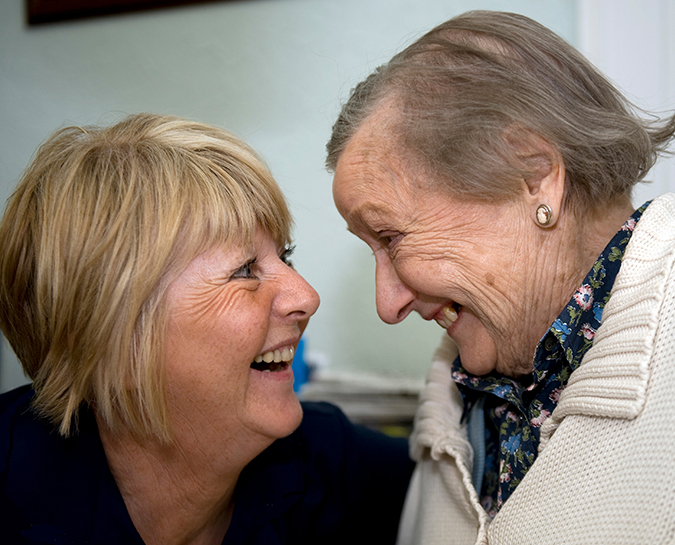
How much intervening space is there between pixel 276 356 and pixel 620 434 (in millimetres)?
679

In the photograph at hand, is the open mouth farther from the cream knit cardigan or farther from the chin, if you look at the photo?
the cream knit cardigan

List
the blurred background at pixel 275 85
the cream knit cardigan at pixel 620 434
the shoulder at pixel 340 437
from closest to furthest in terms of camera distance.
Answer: the cream knit cardigan at pixel 620 434 < the shoulder at pixel 340 437 < the blurred background at pixel 275 85

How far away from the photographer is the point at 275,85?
191 cm

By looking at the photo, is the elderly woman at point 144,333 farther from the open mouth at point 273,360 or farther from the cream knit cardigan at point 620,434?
the cream knit cardigan at point 620,434

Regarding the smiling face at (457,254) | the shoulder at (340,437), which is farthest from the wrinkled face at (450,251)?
the shoulder at (340,437)

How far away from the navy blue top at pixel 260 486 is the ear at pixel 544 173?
828 mm

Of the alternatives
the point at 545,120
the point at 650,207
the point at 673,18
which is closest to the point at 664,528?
the point at 650,207

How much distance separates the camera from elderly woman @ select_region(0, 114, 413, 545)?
1.06 m

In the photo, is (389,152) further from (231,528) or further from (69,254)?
(231,528)

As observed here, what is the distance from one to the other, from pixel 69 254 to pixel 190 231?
0.24 m

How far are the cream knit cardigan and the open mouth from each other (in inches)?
20.6

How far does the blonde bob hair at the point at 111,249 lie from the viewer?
1047 mm

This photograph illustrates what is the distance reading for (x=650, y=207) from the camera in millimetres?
972

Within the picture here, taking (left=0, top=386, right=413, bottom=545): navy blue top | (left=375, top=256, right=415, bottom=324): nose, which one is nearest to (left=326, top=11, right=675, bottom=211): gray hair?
(left=375, top=256, right=415, bottom=324): nose
